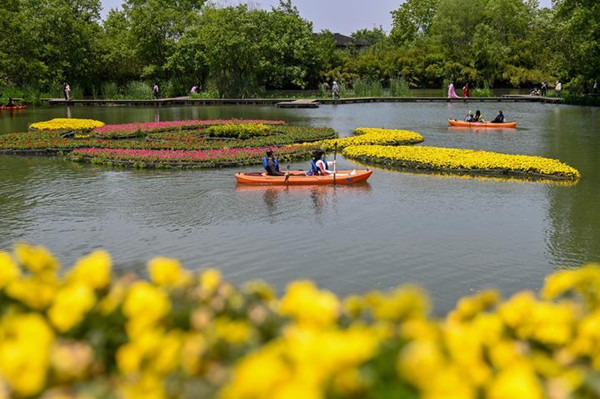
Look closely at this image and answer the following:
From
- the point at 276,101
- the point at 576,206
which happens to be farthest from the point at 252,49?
the point at 576,206

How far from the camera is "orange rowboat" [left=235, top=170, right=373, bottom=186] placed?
1479 cm

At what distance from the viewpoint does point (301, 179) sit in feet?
48.5

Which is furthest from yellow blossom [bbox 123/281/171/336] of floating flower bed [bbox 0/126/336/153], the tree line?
the tree line

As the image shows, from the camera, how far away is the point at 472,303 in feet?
9.55

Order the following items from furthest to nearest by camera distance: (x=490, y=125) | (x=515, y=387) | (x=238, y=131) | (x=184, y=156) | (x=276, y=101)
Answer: (x=276, y=101) → (x=490, y=125) → (x=238, y=131) → (x=184, y=156) → (x=515, y=387)

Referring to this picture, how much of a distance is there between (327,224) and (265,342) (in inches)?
361

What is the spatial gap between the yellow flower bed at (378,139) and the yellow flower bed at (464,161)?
6.62ft

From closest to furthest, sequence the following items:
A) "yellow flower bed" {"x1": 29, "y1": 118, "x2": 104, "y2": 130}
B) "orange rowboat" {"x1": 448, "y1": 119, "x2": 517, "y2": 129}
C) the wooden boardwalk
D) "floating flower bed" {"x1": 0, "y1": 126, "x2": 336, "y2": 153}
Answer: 1. "floating flower bed" {"x1": 0, "y1": 126, "x2": 336, "y2": 153}
2. "orange rowboat" {"x1": 448, "y1": 119, "x2": 517, "y2": 129}
3. "yellow flower bed" {"x1": 29, "y1": 118, "x2": 104, "y2": 130}
4. the wooden boardwalk

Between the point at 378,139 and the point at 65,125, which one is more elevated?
the point at 65,125

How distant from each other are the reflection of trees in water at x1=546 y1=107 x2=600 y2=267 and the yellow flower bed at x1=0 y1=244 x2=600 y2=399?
24.3 ft

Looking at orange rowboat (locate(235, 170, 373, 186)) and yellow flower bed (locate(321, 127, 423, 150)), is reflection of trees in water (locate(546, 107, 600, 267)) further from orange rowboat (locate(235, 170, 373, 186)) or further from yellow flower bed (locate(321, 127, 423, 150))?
yellow flower bed (locate(321, 127, 423, 150))

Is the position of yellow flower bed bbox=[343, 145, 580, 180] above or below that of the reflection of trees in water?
above

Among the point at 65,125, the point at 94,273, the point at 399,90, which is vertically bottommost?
the point at 94,273

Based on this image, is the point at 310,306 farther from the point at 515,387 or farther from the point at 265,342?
the point at 515,387
